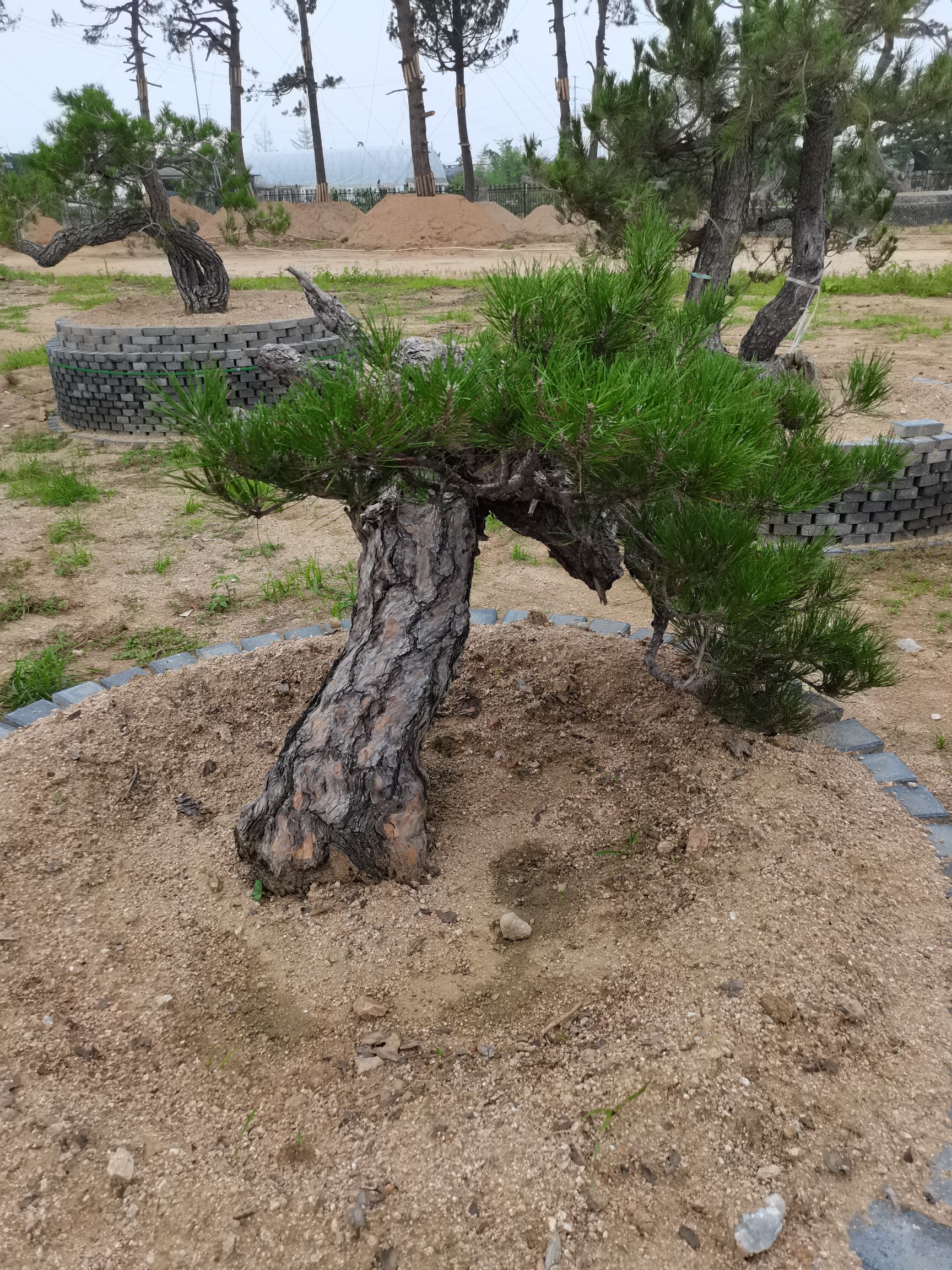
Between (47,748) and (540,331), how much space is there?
6.33 feet

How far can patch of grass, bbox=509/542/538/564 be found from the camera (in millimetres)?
5074

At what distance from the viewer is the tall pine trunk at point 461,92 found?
22312mm

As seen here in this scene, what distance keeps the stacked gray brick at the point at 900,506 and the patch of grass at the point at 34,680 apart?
143 inches

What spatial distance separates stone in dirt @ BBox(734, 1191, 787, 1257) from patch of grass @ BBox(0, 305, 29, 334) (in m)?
12.5

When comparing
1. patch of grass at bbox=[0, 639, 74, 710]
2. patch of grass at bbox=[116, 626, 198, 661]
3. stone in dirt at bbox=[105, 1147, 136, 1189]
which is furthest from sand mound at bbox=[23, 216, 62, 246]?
stone in dirt at bbox=[105, 1147, 136, 1189]

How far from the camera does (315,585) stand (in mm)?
4562

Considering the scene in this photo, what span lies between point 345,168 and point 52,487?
42.7 meters

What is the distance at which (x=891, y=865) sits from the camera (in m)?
2.28

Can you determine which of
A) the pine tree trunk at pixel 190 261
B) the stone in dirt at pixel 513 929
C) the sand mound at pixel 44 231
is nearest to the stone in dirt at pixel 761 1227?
the stone in dirt at pixel 513 929

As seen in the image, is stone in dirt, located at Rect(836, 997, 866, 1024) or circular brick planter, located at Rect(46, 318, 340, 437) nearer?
stone in dirt, located at Rect(836, 997, 866, 1024)

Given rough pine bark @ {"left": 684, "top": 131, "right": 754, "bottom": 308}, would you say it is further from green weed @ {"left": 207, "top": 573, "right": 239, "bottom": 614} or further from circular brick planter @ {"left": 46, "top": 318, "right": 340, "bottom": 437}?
green weed @ {"left": 207, "top": 573, "right": 239, "bottom": 614}

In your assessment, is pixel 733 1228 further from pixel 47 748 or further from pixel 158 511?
pixel 158 511

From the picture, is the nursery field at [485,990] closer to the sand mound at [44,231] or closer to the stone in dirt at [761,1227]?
the stone in dirt at [761,1227]

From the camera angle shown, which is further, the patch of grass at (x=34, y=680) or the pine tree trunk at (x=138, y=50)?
the pine tree trunk at (x=138, y=50)
